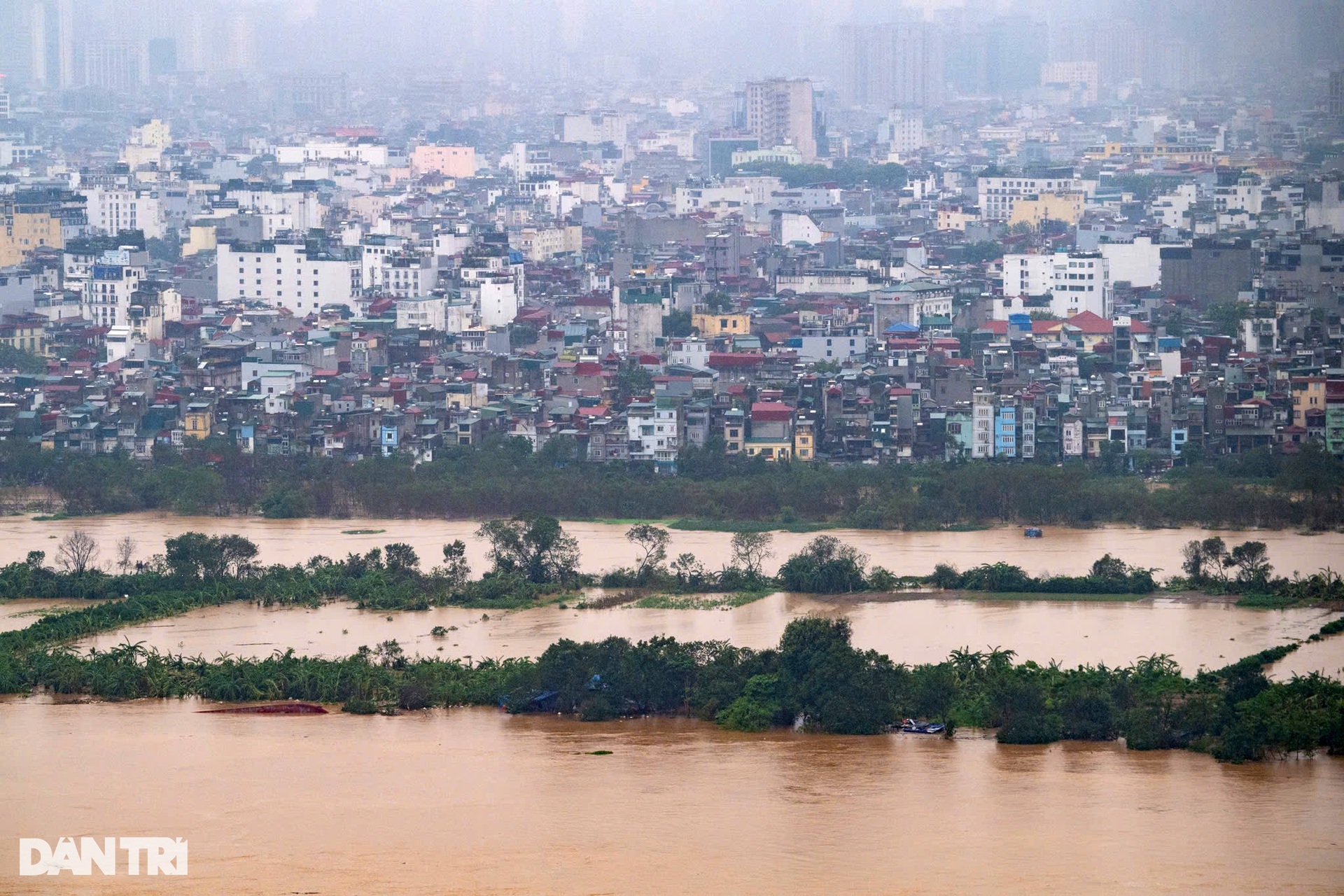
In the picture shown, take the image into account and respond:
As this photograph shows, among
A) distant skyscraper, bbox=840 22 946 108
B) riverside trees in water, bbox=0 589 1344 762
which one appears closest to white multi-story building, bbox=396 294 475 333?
riverside trees in water, bbox=0 589 1344 762

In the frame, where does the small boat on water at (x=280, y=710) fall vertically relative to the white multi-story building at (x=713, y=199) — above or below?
below

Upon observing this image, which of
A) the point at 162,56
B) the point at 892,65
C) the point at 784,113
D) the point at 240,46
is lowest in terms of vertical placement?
the point at 784,113

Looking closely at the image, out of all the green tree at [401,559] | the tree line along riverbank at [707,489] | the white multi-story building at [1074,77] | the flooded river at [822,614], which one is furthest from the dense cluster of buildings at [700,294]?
the flooded river at [822,614]

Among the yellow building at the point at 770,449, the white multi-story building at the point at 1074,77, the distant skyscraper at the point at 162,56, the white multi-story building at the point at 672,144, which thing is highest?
the distant skyscraper at the point at 162,56

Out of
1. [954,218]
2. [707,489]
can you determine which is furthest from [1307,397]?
[954,218]

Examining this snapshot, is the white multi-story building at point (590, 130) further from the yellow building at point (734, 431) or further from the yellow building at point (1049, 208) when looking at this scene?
the yellow building at point (734, 431)

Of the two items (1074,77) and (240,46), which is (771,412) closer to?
(1074,77)

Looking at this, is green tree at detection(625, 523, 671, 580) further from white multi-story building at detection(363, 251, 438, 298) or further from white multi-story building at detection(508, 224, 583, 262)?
white multi-story building at detection(508, 224, 583, 262)
